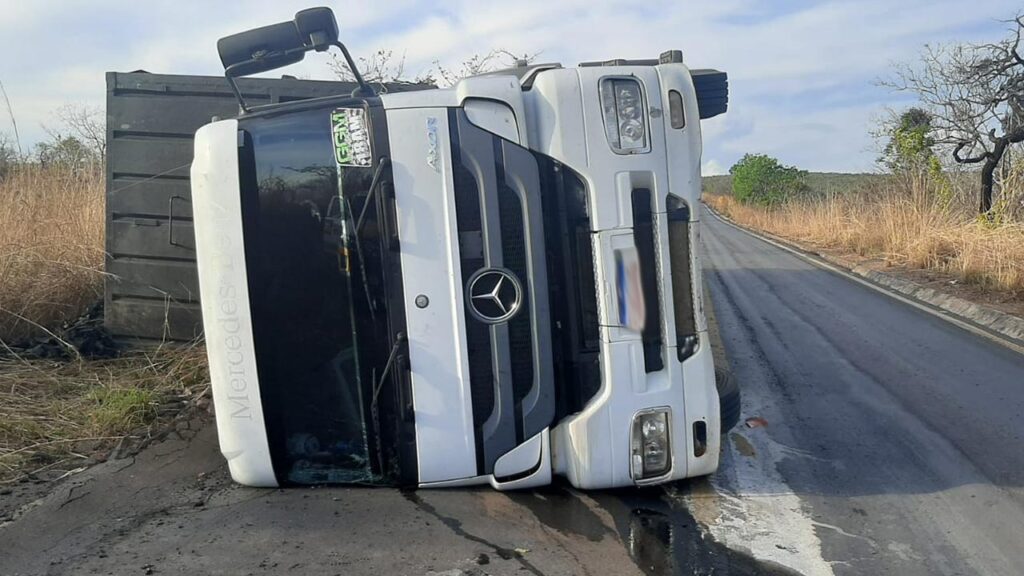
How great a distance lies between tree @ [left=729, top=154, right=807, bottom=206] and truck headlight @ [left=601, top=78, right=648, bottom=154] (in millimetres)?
44768

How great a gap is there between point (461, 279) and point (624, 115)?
0.96 meters

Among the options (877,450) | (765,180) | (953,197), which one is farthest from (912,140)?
(765,180)

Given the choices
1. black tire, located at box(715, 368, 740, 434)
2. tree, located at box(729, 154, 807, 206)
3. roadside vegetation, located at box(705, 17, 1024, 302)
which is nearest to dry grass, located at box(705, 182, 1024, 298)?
roadside vegetation, located at box(705, 17, 1024, 302)

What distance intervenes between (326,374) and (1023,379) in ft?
18.5

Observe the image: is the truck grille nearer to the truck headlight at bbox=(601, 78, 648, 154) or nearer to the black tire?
the truck headlight at bbox=(601, 78, 648, 154)

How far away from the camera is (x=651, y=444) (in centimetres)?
354

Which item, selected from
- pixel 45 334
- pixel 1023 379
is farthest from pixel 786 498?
pixel 45 334

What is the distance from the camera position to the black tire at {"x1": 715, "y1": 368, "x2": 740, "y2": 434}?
3.86 meters

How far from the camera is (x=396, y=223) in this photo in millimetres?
3371

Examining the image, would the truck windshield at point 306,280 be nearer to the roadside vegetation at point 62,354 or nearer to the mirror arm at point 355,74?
the mirror arm at point 355,74

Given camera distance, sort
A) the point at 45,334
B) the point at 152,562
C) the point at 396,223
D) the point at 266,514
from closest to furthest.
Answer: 1. the point at 152,562
2. the point at 396,223
3. the point at 266,514
4. the point at 45,334

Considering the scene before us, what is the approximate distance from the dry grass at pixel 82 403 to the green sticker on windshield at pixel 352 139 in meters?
2.31

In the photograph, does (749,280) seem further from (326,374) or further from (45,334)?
(326,374)

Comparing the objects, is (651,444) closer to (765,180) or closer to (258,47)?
(258,47)
